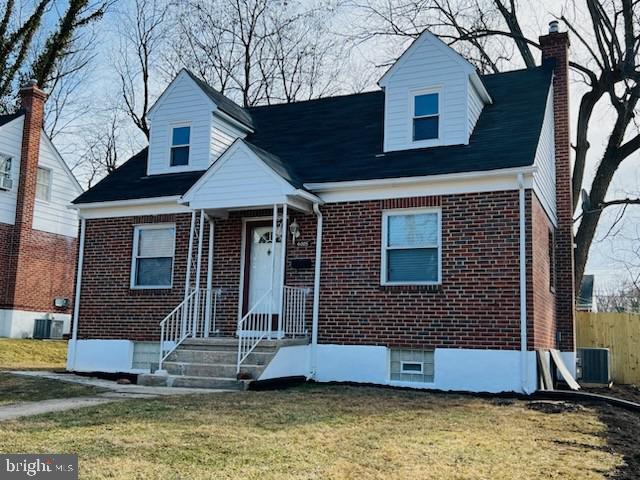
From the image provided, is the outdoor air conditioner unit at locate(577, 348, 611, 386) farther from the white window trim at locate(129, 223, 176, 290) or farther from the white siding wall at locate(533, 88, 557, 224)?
the white window trim at locate(129, 223, 176, 290)

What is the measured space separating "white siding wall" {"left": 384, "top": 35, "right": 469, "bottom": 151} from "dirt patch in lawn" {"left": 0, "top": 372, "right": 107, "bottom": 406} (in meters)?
7.07

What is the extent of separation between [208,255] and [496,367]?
6011 mm

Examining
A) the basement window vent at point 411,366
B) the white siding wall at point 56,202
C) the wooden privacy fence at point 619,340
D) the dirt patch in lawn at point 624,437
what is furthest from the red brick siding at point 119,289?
the wooden privacy fence at point 619,340

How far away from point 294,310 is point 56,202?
1408 centimetres

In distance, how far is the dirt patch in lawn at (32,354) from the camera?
15375mm

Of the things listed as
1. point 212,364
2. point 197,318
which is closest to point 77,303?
point 197,318

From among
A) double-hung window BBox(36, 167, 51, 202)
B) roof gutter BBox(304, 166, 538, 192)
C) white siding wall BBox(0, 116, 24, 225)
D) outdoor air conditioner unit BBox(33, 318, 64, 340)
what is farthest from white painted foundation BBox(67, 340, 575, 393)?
double-hung window BBox(36, 167, 51, 202)

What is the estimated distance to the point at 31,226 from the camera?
856 inches

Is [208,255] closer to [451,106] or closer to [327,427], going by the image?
[451,106]

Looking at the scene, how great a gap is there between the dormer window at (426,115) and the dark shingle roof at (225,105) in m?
4.54

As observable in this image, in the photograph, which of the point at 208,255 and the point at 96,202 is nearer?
the point at 208,255

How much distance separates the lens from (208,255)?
528 inches

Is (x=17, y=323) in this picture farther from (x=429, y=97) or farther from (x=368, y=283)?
(x=429, y=97)

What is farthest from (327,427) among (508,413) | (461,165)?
(461,165)
